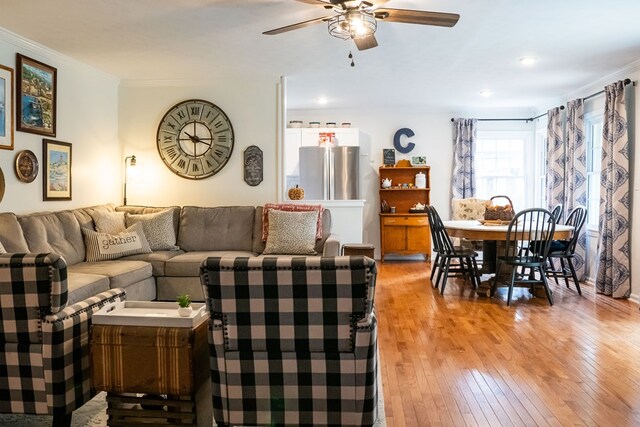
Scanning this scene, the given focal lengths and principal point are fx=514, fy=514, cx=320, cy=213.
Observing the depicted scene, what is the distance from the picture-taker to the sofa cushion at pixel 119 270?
3920 mm

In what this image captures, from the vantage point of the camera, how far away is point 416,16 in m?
3.02

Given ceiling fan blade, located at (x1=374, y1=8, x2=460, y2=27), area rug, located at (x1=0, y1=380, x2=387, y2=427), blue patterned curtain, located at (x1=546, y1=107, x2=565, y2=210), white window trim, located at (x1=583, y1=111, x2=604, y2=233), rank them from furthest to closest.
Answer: blue patterned curtain, located at (x1=546, y1=107, x2=565, y2=210) → white window trim, located at (x1=583, y1=111, x2=604, y2=233) → ceiling fan blade, located at (x1=374, y1=8, x2=460, y2=27) → area rug, located at (x1=0, y1=380, x2=387, y2=427)

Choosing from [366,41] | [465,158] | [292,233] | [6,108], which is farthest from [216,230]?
[465,158]

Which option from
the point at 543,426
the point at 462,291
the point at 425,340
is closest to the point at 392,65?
the point at 462,291

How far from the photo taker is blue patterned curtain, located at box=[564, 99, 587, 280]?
20.0 feet

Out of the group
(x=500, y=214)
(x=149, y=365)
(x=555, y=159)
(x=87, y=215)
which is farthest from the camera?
(x=555, y=159)

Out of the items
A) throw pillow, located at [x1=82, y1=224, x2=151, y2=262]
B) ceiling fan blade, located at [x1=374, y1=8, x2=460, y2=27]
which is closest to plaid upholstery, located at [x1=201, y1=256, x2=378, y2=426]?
ceiling fan blade, located at [x1=374, y1=8, x2=460, y2=27]

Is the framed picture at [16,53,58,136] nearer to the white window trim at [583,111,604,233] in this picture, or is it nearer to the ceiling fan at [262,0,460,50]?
the ceiling fan at [262,0,460,50]

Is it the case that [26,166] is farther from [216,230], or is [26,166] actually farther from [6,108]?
[216,230]

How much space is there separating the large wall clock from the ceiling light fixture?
2748mm

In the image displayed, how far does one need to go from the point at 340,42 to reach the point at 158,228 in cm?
246

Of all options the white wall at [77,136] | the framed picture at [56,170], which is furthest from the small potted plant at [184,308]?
the framed picture at [56,170]

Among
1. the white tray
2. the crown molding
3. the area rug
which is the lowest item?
the area rug

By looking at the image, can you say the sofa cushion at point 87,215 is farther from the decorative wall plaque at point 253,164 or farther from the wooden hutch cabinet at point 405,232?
the wooden hutch cabinet at point 405,232
